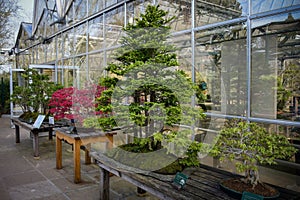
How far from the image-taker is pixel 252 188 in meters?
1.85

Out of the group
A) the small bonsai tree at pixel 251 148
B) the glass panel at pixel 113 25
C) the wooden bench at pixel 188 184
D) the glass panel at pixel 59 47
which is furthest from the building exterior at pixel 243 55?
the glass panel at pixel 59 47

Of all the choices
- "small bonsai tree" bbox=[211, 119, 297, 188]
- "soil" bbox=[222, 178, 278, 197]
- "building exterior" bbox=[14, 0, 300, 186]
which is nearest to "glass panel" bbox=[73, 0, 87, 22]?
"building exterior" bbox=[14, 0, 300, 186]

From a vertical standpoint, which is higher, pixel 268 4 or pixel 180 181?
pixel 268 4

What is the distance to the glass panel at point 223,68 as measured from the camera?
304cm

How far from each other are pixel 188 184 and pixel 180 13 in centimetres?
255

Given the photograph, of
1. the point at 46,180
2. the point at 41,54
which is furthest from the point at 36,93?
the point at 41,54

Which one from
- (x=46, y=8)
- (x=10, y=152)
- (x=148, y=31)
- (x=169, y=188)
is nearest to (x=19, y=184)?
(x=10, y=152)

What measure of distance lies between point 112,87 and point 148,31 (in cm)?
67

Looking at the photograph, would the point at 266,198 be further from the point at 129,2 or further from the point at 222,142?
the point at 129,2

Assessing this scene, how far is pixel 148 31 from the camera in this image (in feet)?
8.16

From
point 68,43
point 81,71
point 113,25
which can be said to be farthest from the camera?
point 68,43

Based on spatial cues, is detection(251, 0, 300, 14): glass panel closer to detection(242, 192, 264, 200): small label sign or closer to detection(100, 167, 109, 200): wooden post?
detection(242, 192, 264, 200): small label sign

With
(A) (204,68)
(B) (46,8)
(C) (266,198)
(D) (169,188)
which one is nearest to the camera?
(C) (266,198)

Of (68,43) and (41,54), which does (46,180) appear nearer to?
(68,43)
